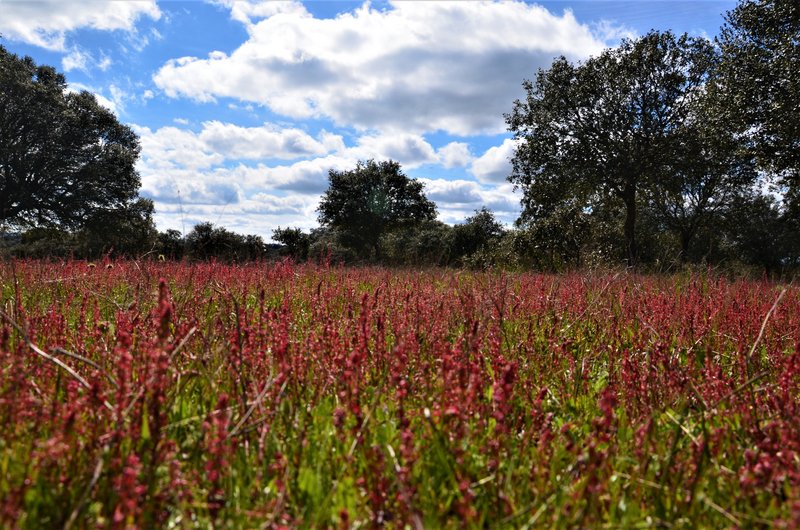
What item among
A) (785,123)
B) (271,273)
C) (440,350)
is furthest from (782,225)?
(440,350)

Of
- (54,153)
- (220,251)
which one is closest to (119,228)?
(54,153)

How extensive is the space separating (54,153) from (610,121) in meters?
30.0

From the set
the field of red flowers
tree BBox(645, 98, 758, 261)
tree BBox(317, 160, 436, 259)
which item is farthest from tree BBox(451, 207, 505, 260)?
the field of red flowers

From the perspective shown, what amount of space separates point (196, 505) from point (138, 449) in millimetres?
554

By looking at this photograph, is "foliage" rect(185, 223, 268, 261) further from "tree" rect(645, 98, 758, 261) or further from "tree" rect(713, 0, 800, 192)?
"tree" rect(713, 0, 800, 192)

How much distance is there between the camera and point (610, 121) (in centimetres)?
2558

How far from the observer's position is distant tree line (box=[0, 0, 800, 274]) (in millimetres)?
18562

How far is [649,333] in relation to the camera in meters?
4.88

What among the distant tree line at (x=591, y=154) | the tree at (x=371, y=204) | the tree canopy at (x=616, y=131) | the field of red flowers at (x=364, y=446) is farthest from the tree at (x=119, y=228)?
the field of red flowers at (x=364, y=446)

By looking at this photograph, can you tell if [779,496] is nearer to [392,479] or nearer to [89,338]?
[392,479]

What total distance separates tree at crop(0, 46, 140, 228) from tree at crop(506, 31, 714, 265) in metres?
23.9

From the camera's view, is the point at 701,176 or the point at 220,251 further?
the point at 701,176

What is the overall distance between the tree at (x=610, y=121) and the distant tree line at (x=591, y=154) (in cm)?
6

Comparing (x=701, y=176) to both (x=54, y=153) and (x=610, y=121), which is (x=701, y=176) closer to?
(x=610, y=121)
